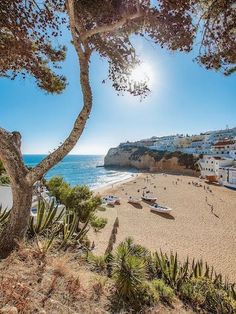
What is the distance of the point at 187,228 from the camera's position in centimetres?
2194

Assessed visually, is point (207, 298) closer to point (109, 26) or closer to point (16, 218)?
point (16, 218)

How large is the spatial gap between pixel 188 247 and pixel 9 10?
16981mm

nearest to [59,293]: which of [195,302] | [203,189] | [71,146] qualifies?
[71,146]

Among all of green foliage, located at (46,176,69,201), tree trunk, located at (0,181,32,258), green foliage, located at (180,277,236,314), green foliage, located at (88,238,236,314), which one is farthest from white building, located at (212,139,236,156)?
tree trunk, located at (0,181,32,258)

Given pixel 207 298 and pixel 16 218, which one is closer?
pixel 16 218

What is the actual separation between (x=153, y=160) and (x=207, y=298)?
83.0 metres

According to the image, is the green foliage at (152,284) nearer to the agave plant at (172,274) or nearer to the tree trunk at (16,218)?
the agave plant at (172,274)

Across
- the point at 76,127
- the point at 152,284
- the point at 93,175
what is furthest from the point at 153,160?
the point at 76,127

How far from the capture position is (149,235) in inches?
749

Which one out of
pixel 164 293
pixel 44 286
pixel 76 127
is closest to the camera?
pixel 44 286

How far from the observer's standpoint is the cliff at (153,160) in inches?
2955

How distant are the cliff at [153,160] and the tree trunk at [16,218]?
68990mm

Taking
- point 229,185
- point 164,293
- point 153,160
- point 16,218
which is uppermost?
point 16,218

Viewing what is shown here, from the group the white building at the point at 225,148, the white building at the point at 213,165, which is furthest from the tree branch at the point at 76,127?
the white building at the point at 225,148
